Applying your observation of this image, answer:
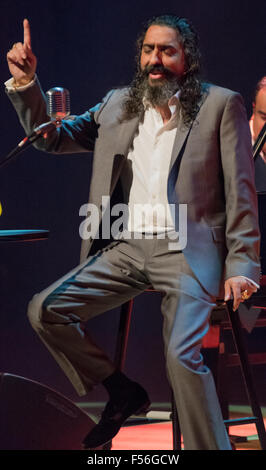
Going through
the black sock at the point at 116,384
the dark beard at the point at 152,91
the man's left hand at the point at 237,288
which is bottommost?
the black sock at the point at 116,384

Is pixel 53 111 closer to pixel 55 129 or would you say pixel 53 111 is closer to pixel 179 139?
pixel 55 129

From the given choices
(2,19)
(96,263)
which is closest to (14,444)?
(96,263)

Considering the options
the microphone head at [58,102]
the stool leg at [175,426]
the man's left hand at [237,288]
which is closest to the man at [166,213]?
the man's left hand at [237,288]

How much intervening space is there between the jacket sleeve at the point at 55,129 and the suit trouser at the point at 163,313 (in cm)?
47

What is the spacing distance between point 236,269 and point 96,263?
536 mm

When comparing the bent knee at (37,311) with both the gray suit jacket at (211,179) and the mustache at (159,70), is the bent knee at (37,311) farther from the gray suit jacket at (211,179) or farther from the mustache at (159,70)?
the mustache at (159,70)

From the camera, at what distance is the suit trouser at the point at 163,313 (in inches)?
85.0

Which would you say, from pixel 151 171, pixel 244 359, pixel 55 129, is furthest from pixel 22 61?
pixel 244 359

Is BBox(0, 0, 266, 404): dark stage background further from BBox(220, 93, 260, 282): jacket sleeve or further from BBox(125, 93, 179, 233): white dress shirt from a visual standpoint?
BBox(220, 93, 260, 282): jacket sleeve

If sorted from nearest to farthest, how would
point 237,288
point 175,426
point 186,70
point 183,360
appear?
point 183,360 → point 237,288 → point 175,426 → point 186,70

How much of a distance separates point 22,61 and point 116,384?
3.96ft

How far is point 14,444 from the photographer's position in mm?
2373

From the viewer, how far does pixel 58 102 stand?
2201 mm
